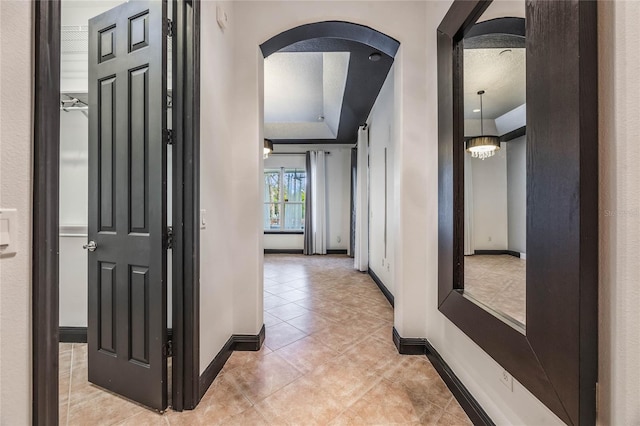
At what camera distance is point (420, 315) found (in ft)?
6.90

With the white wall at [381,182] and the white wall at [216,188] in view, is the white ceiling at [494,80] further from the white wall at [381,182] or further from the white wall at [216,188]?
the white wall at [216,188]

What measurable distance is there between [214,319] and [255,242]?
2.07 ft

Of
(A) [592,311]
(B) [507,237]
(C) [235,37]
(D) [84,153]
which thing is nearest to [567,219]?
(A) [592,311]

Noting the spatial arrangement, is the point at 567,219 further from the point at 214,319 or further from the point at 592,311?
the point at 214,319

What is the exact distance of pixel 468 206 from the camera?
1611 millimetres

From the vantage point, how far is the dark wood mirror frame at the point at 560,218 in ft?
2.67

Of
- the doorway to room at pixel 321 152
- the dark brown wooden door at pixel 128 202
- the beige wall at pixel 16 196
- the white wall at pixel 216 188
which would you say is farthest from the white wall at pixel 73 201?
the beige wall at pixel 16 196

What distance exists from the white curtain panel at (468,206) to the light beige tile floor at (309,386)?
915 millimetres

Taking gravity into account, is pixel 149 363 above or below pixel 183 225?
below

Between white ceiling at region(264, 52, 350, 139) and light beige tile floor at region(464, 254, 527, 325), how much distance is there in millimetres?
2848

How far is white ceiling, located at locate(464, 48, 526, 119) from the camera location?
117 centimetres

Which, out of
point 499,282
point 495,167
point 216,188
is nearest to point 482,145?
point 495,167

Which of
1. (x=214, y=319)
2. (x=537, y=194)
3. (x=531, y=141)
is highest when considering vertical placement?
(x=531, y=141)

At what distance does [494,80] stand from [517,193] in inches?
24.1
